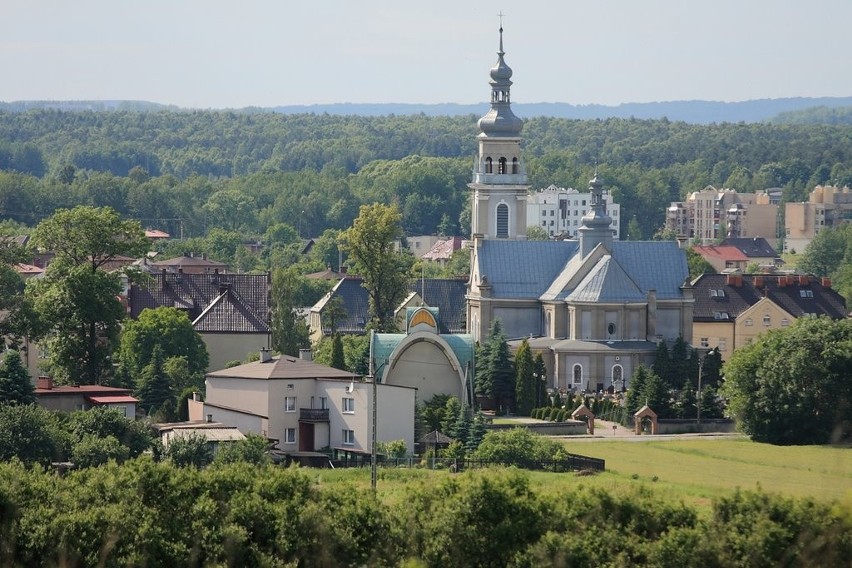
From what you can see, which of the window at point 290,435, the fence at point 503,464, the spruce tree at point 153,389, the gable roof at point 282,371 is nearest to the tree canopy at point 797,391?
the fence at point 503,464

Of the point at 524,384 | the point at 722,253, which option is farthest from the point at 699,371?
the point at 722,253

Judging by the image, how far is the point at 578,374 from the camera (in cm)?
7881

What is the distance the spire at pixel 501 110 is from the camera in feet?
294

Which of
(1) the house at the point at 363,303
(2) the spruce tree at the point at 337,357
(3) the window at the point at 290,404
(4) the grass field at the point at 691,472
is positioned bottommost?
(4) the grass field at the point at 691,472

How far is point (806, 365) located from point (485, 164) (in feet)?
91.0

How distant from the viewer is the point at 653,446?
2532 inches

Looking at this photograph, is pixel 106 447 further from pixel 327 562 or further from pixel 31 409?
pixel 327 562

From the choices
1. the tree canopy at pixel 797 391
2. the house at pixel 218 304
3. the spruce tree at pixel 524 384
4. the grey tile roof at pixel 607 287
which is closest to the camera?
the tree canopy at pixel 797 391

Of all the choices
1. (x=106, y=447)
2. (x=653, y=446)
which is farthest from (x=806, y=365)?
(x=106, y=447)

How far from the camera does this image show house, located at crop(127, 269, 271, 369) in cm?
7788

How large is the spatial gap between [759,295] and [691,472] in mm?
38268

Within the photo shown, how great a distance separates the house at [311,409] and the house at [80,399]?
231 centimetres

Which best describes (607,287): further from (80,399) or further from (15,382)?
(15,382)

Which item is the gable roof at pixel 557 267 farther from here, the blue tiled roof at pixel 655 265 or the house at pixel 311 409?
the house at pixel 311 409
